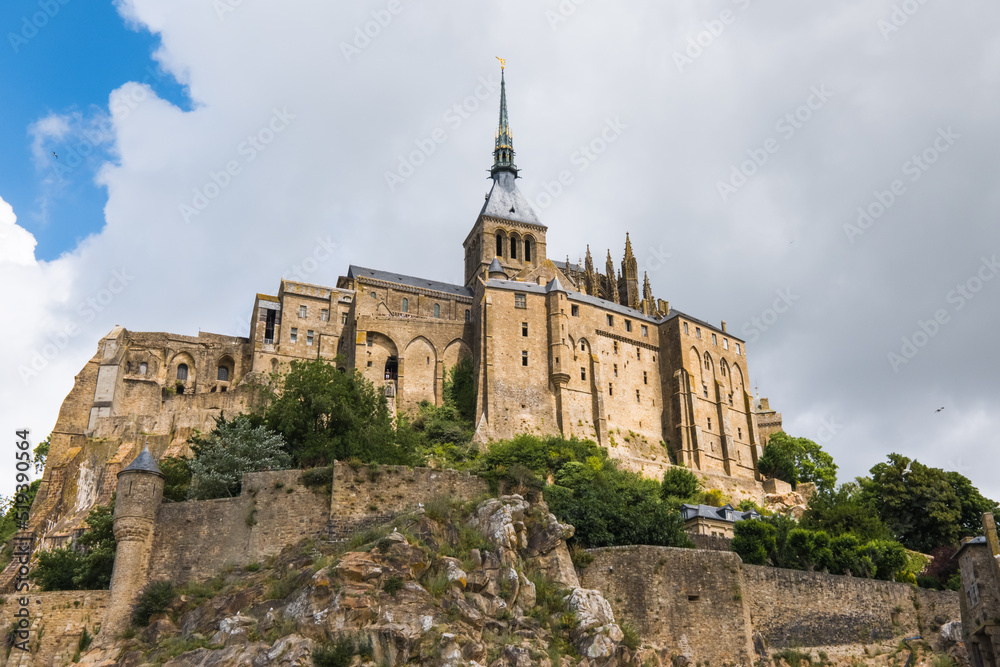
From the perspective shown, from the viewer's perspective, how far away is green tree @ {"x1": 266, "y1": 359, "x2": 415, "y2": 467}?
137 ft

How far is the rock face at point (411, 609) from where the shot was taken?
1187 inches

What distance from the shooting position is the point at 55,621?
33.8 m

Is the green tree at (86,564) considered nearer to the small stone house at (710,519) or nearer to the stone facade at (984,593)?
the small stone house at (710,519)

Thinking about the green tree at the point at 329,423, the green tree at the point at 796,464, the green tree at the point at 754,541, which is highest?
the green tree at the point at 796,464

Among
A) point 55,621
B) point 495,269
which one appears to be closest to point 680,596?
point 55,621

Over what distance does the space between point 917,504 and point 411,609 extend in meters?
41.1

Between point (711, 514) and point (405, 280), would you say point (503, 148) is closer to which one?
point (405, 280)

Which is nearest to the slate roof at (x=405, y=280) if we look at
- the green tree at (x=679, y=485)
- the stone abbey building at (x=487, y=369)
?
the stone abbey building at (x=487, y=369)

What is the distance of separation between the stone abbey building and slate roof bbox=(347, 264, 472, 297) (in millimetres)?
645

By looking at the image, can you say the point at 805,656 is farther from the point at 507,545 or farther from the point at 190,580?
the point at 190,580

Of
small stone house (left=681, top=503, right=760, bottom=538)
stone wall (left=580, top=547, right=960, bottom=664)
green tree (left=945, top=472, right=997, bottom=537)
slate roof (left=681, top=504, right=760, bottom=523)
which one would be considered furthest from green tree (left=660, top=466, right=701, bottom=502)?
stone wall (left=580, top=547, right=960, bottom=664)

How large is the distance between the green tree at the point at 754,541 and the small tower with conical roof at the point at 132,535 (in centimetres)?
2477

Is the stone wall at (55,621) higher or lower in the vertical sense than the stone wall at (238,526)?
lower

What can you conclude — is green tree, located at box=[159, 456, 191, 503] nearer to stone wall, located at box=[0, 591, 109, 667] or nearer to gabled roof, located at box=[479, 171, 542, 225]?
stone wall, located at box=[0, 591, 109, 667]
